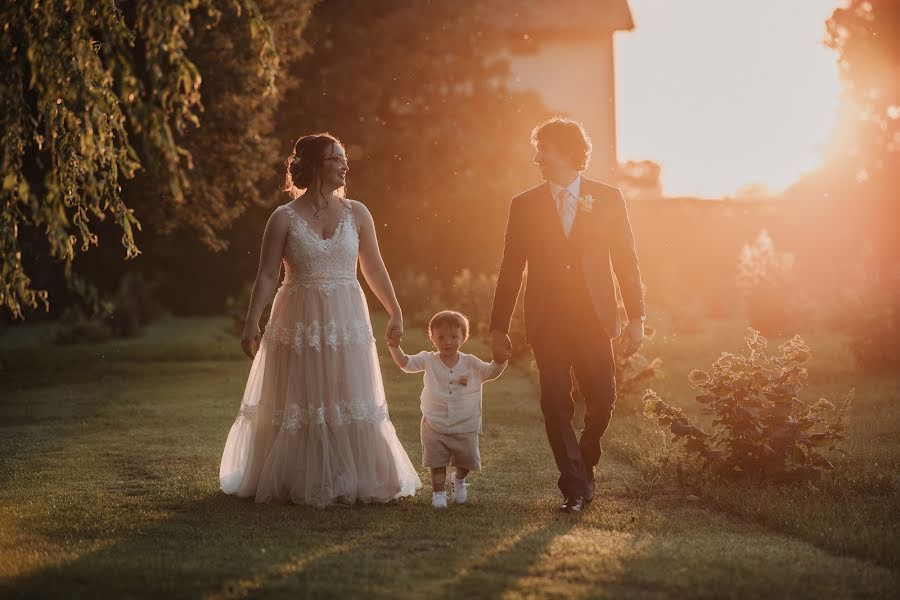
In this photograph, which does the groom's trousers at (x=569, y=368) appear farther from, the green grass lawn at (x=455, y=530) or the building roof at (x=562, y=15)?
the building roof at (x=562, y=15)

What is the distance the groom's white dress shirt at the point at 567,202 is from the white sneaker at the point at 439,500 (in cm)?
185

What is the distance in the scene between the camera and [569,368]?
274 inches

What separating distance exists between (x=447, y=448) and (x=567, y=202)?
1.77 metres

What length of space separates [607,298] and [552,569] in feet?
6.38

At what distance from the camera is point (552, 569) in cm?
549

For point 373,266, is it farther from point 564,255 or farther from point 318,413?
point 564,255

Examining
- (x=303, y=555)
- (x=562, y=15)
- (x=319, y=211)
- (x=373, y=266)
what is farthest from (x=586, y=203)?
(x=562, y=15)

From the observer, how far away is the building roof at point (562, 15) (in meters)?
34.7

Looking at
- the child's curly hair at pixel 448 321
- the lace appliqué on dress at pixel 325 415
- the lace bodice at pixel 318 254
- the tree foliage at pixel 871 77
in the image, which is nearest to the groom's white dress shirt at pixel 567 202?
the child's curly hair at pixel 448 321

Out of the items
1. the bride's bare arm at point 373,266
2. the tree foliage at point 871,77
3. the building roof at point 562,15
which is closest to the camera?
the bride's bare arm at point 373,266

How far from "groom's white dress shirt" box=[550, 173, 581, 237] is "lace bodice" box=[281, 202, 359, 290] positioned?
1.45 meters

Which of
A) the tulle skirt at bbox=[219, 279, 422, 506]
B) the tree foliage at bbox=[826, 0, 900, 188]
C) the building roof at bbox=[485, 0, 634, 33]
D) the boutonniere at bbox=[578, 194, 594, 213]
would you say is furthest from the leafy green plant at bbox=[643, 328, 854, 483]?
the building roof at bbox=[485, 0, 634, 33]

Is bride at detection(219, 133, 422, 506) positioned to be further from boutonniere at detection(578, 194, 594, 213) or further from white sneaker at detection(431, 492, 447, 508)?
boutonniere at detection(578, 194, 594, 213)

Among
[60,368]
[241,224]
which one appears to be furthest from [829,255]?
[60,368]
